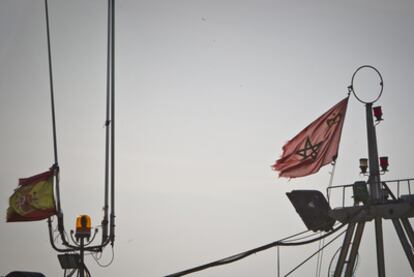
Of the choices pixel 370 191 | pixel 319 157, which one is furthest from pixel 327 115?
pixel 370 191

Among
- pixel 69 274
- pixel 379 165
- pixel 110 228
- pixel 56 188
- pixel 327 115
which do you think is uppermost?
pixel 327 115

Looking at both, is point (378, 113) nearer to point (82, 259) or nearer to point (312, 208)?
point (312, 208)

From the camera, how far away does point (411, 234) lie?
20.1 m

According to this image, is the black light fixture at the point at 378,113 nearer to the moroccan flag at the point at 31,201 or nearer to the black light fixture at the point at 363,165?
the black light fixture at the point at 363,165

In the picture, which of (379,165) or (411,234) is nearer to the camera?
(411,234)

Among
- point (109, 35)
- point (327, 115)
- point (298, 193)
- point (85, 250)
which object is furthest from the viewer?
point (109, 35)

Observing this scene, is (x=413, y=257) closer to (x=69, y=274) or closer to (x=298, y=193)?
(x=298, y=193)

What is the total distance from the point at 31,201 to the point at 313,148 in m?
13.1

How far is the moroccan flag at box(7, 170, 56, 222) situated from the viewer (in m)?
25.0

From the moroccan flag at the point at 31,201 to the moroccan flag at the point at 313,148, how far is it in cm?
1122

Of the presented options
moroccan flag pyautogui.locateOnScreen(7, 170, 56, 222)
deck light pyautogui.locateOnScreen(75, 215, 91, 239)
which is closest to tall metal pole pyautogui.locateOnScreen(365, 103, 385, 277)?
deck light pyautogui.locateOnScreen(75, 215, 91, 239)

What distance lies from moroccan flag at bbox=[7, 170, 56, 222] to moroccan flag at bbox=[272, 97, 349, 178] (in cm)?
1122

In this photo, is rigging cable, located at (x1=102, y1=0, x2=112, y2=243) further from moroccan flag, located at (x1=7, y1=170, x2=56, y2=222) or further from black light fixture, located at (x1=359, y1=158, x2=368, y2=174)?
black light fixture, located at (x1=359, y1=158, x2=368, y2=174)

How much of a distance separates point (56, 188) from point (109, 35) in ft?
27.7
